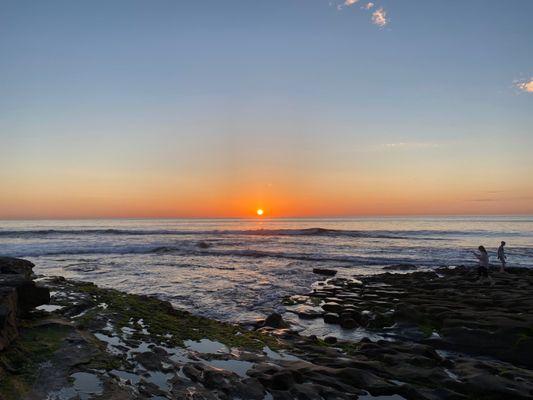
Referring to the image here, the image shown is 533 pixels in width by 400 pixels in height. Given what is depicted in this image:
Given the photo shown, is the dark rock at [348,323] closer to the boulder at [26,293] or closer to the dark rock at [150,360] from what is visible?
the dark rock at [150,360]

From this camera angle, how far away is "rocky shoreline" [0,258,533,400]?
7.19 m

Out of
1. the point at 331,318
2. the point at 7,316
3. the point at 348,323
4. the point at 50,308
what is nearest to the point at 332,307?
the point at 331,318

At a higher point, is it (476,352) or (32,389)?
(32,389)

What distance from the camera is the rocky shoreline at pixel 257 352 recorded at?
7.19 m

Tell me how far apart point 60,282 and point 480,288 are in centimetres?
1974

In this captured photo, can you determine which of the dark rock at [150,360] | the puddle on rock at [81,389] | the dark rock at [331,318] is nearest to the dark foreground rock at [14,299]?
the puddle on rock at [81,389]

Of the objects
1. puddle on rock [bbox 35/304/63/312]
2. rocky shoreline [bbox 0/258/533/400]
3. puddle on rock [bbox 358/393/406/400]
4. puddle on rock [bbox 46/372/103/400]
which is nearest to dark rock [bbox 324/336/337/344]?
rocky shoreline [bbox 0/258/533/400]

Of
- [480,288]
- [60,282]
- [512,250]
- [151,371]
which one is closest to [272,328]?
[151,371]

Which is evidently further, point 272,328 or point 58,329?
point 272,328

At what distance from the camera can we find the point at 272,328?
41.2ft

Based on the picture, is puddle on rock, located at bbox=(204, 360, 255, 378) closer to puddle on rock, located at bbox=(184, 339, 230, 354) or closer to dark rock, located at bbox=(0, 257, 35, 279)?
puddle on rock, located at bbox=(184, 339, 230, 354)

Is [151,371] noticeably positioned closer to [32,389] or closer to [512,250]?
[32,389]

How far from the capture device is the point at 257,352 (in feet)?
32.1

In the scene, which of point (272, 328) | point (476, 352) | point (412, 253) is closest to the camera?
point (476, 352)
